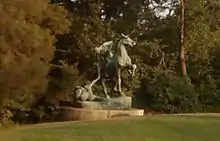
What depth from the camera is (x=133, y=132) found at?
12.9 metres

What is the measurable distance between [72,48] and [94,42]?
1.14 metres

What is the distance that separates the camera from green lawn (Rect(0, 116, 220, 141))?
11875 mm

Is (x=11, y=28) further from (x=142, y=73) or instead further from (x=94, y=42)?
(x=142, y=73)

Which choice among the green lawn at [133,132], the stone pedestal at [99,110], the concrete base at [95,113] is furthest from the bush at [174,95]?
the green lawn at [133,132]

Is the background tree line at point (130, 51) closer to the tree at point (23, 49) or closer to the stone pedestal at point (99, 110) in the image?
the tree at point (23, 49)

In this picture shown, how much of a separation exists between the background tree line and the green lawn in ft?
15.4

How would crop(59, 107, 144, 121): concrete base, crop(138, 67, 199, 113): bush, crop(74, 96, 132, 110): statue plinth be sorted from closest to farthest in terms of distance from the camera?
crop(59, 107, 144, 121): concrete base < crop(74, 96, 132, 110): statue plinth < crop(138, 67, 199, 113): bush

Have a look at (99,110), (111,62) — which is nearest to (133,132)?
(99,110)

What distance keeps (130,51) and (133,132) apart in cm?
1576

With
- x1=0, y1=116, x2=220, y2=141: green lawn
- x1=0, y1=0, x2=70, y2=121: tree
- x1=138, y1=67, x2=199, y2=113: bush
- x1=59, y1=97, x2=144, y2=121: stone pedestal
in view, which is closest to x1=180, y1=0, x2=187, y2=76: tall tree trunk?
x1=138, y1=67, x2=199, y2=113: bush

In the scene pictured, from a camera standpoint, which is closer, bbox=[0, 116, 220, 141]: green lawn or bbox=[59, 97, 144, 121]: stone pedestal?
bbox=[0, 116, 220, 141]: green lawn

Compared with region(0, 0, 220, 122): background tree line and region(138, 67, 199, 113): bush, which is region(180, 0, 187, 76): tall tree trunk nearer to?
region(0, 0, 220, 122): background tree line

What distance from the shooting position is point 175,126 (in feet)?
46.3

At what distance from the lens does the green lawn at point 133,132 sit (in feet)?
39.0
